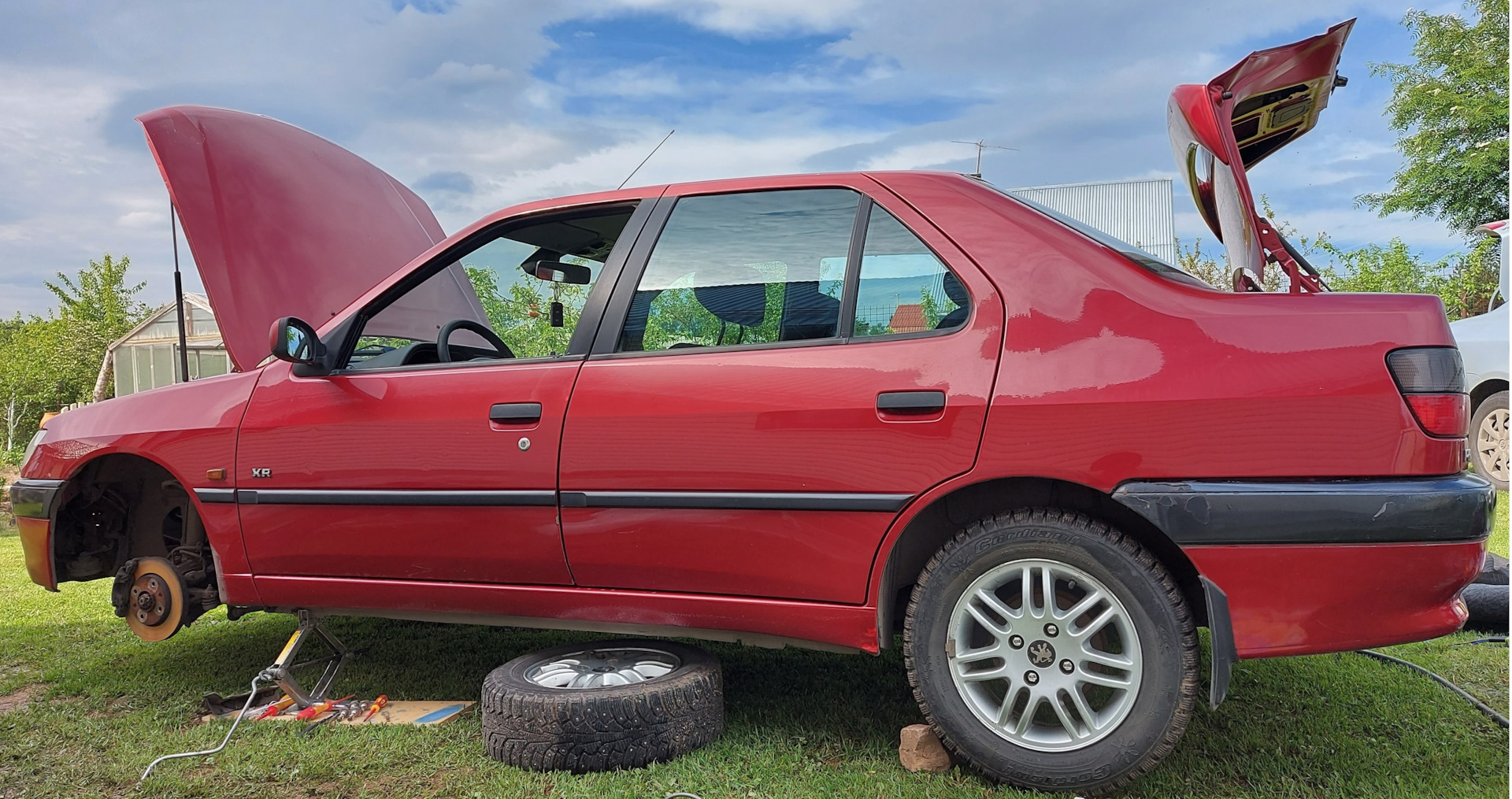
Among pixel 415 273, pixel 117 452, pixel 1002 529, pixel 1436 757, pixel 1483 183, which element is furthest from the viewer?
pixel 1483 183

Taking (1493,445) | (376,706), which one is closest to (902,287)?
(376,706)

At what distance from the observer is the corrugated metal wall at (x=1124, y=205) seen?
3306cm

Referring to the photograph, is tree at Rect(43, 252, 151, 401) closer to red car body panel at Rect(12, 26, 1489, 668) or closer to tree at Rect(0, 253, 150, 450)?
tree at Rect(0, 253, 150, 450)

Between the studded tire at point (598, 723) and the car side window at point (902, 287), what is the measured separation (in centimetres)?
115

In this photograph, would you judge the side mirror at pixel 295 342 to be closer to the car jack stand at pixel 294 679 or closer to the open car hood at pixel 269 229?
the open car hood at pixel 269 229

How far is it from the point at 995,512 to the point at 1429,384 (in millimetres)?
1016

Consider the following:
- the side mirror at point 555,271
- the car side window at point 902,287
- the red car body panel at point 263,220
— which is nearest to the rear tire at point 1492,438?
the car side window at point 902,287

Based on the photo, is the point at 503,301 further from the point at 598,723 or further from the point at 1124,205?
the point at 1124,205

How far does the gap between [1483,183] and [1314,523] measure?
26395 mm

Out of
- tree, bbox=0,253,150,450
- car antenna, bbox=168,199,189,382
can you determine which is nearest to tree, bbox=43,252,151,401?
tree, bbox=0,253,150,450

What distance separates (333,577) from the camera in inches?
126

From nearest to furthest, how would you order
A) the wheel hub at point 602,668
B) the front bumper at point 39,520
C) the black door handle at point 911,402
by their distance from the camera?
the black door handle at point 911,402
the wheel hub at point 602,668
the front bumper at point 39,520

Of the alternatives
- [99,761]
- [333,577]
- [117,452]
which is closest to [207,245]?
[117,452]

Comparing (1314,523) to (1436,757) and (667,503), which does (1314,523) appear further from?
(667,503)
